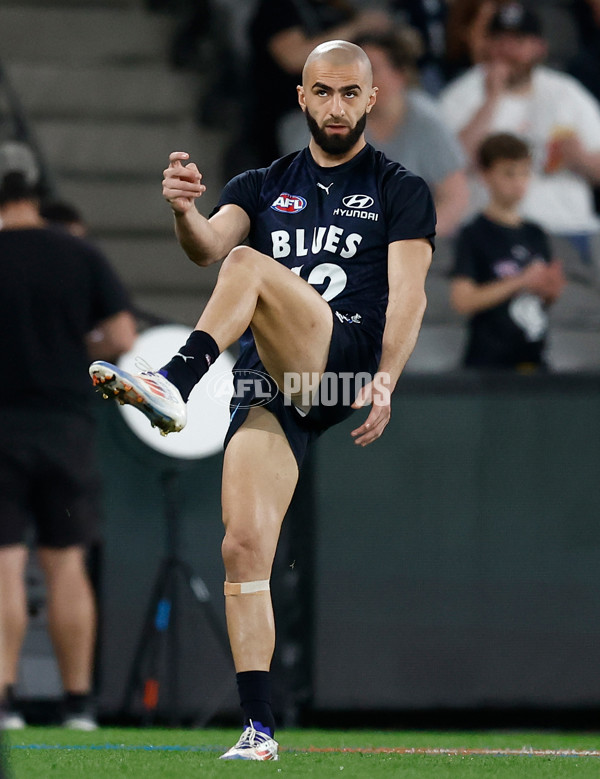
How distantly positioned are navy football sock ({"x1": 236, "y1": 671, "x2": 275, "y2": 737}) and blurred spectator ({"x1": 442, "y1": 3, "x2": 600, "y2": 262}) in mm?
4806

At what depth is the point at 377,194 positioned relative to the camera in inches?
191

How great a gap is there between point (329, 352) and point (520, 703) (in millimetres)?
3136

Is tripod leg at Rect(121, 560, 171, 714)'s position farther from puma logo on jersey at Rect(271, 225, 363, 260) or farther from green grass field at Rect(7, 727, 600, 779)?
puma logo on jersey at Rect(271, 225, 363, 260)

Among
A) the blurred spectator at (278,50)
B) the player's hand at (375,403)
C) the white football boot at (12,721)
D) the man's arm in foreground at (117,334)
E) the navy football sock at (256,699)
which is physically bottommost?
the white football boot at (12,721)

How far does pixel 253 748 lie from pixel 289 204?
172cm

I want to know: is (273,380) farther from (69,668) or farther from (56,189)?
(56,189)

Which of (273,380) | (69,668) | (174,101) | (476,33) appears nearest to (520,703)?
(69,668)

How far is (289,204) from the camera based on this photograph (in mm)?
4898

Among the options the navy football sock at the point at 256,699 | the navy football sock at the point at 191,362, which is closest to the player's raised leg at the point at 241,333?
the navy football sock at the point at 191,362

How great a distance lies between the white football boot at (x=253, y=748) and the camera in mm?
4523

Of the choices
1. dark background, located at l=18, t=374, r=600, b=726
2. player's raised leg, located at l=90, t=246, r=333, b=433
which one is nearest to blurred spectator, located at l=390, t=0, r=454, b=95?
dark background, located at l=18, t=374, r=600, b=726

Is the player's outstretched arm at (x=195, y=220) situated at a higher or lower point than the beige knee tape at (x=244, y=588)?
higher

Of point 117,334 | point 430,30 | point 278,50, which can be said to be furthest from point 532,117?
point 117,334

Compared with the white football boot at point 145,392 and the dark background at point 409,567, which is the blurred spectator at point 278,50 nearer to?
the dark background at point 409,567
